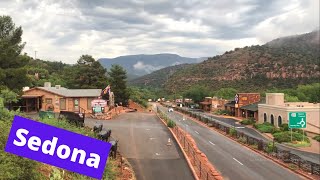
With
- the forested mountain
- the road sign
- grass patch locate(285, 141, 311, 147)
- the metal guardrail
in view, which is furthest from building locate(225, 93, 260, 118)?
the forested mountain

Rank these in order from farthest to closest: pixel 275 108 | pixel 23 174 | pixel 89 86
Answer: pixel 89 86, pixel 275 108, pixel 23 174

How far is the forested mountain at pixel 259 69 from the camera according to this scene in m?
139

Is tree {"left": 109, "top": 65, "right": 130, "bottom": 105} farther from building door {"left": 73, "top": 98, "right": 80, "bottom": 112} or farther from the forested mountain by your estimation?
the forested mountain

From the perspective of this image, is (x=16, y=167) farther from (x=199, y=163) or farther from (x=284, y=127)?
(x=284, y=127)

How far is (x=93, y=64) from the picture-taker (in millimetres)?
80875

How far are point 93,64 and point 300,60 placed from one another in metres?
94.3

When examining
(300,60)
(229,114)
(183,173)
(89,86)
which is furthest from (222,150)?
(300,60)

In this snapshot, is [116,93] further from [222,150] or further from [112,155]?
[112,155]

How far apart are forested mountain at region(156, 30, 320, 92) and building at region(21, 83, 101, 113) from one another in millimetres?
97738

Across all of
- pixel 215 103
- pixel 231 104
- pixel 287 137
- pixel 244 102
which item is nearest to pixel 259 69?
pixel 215 103

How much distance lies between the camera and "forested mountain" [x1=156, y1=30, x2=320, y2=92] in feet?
457

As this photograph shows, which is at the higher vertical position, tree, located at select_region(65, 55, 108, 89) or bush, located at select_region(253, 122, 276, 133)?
tree, located at select_region(65, 55, 108, 89)

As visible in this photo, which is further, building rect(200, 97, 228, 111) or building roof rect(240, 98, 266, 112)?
building rect(200, 97, 228, 111)

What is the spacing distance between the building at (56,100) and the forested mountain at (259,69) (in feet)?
321
